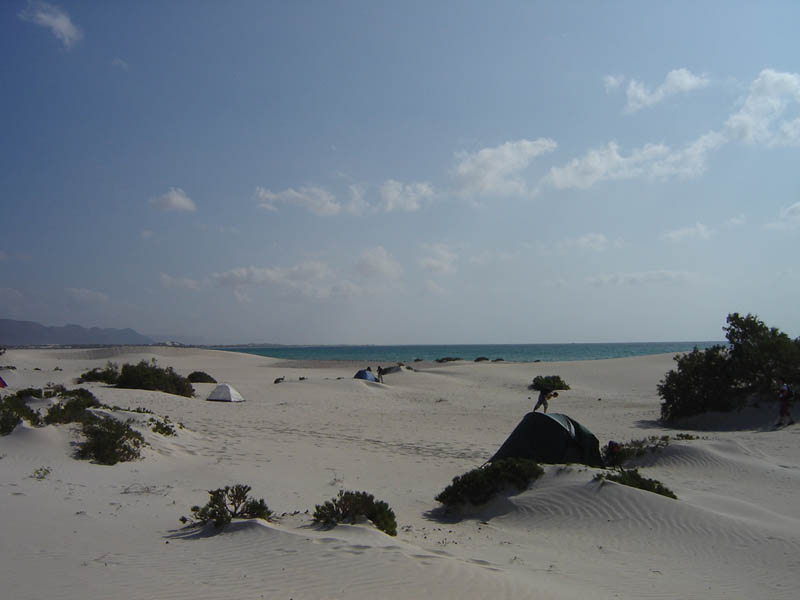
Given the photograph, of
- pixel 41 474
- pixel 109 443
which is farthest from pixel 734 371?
pixel 41 474

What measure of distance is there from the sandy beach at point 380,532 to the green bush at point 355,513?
194 millimetres

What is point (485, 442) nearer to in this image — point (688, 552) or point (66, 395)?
point (688, 552)

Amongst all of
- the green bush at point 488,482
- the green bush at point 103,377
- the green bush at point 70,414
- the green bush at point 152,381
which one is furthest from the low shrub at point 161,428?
the green bush at point 103,377

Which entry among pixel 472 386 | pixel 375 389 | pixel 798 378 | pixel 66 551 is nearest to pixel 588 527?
→ pixel 66 551

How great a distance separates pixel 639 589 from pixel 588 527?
2379mm

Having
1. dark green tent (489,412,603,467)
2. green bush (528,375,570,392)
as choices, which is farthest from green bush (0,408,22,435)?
green bush (528,375,570,392)

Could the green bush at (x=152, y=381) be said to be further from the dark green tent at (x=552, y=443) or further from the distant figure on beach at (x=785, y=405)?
the distant figure on beach at (x=785, y=405)

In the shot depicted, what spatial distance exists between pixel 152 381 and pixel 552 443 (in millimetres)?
19173

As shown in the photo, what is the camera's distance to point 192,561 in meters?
5.64

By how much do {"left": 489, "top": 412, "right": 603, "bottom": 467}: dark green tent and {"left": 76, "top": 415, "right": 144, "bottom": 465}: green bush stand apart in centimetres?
767

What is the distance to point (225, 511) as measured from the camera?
685 cm

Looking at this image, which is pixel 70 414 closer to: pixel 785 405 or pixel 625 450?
pixel 625 450

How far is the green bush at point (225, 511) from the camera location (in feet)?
22.3

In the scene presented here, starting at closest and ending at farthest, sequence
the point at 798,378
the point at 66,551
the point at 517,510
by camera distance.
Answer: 1. the point at 66,551
2. the point at 517,510
3. the point at 798,378
